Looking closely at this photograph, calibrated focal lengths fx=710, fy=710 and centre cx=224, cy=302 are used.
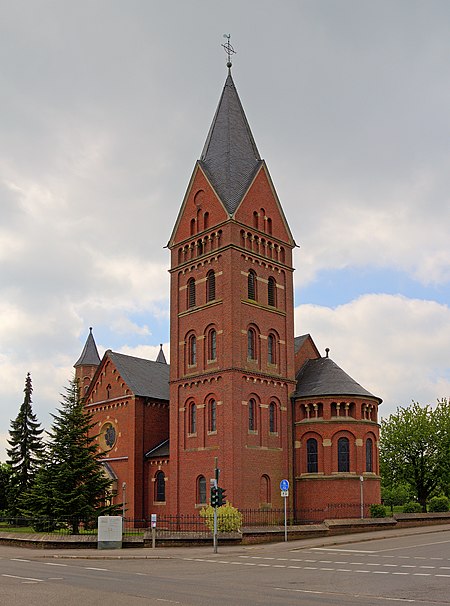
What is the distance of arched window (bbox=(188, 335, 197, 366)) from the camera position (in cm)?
5028

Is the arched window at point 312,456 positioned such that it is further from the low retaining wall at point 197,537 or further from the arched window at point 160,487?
the arched window at point 160,487

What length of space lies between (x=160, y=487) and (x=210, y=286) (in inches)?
608

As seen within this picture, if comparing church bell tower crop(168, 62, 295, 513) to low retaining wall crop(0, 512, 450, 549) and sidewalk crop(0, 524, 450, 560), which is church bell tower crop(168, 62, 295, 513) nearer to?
low retaining wall crop(0, 512, 450, 549)

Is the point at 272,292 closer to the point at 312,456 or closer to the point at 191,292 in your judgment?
the point at 191,292

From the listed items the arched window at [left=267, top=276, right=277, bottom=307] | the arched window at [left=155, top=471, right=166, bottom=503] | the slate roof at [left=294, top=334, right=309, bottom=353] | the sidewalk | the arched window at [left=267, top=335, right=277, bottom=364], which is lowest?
the sidewalk

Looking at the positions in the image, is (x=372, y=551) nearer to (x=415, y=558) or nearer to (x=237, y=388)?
(x=415, y=558)

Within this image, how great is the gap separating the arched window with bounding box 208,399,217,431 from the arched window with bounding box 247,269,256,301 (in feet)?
25.5

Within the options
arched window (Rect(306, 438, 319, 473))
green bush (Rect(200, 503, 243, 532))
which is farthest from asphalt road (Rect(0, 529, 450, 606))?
arched window (Rect(306, 438, 319, 473))

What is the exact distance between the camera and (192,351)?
166 feet

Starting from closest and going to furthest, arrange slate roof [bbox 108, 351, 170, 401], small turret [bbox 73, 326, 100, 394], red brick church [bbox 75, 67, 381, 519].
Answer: red brick church [bbox 75, 67, 381, 519] < slate roof [bbox 108, 351, 170, 401] < small turret [bbox 73, 326, 100, 394]

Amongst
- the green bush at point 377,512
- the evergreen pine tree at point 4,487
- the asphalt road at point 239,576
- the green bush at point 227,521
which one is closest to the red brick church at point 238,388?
the green bush at point 377,512

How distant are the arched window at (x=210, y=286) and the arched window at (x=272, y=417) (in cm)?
851

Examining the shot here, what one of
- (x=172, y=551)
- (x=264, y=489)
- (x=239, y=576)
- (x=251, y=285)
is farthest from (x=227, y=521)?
(x=251, y=285)

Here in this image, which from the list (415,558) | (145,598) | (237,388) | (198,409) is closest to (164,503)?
(198,409)
